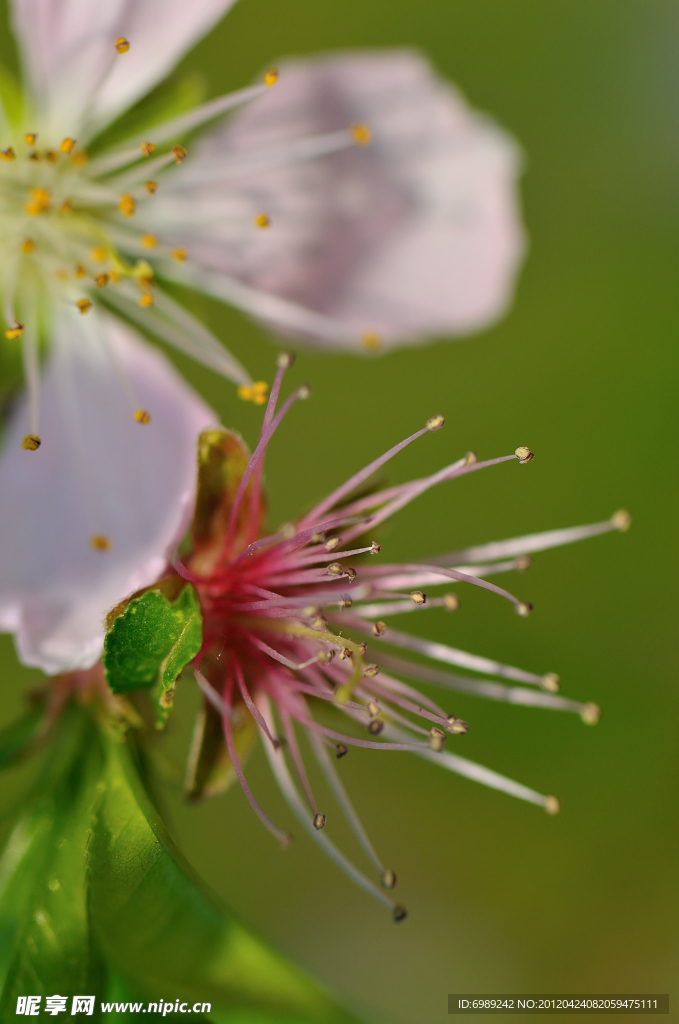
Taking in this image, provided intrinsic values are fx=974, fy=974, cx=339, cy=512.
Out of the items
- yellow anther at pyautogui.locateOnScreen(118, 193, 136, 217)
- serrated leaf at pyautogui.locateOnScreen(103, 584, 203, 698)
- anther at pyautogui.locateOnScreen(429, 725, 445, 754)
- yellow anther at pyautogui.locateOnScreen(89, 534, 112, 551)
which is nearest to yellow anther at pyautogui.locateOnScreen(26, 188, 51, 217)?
yellow anther at pyautogui.locateOnScreen(118, 193, 136, 217)

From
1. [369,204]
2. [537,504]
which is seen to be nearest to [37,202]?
[369,204]

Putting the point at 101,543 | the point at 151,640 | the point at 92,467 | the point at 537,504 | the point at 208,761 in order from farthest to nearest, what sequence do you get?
the point at 537,504
the point at 92,467
the point at 101,543
the point at 208,761
the point at 151,640

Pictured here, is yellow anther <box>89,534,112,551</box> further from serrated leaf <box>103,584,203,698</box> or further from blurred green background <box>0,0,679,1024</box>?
blurred green background <box>0,0,679,1024</box>

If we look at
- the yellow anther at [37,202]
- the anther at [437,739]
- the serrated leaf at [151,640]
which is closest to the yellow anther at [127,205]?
the yellow anther at [37,202]

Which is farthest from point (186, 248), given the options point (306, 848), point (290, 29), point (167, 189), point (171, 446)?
point (306, 848)

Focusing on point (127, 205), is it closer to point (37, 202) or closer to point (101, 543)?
point (37, 202)

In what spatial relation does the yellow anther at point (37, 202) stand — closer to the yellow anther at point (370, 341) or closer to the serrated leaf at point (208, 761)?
the yellow anther at point (370, 341)
